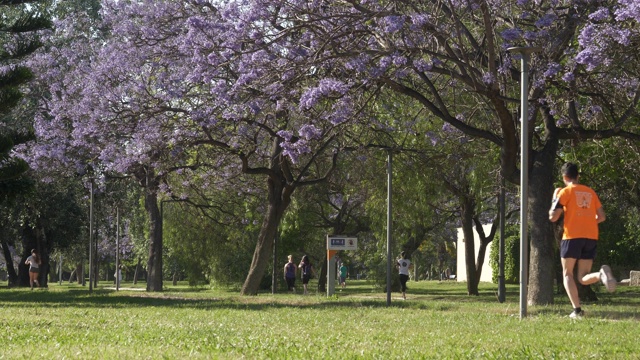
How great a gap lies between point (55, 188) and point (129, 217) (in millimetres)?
5200

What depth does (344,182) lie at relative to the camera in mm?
35000

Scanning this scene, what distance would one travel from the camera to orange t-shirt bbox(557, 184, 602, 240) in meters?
12.3

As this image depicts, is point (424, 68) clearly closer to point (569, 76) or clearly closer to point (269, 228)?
point (569, 76)

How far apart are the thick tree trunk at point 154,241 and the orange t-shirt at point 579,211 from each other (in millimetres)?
24726

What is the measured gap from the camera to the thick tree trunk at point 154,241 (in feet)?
119

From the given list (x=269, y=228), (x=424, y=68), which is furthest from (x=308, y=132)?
(x=269, y=228)

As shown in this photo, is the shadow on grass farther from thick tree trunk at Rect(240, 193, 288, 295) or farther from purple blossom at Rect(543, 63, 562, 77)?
purple blossom at Rect(543, 63, 562, 77)

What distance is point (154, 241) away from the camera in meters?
36.7

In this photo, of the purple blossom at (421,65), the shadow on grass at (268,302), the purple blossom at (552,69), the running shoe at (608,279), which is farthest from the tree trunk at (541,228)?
the running shoe at (608,279)

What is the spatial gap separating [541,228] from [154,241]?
67.4 feet

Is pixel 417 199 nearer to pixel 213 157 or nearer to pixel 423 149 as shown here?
pixel 423 149

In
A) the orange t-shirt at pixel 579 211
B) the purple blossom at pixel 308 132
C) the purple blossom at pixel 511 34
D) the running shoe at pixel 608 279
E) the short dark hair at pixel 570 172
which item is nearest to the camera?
the running shoe at pixel 608 279

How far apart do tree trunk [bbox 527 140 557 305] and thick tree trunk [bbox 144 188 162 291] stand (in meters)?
19.0

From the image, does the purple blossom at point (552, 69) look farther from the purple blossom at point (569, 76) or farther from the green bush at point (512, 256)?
the green bush at point (512, 256)
